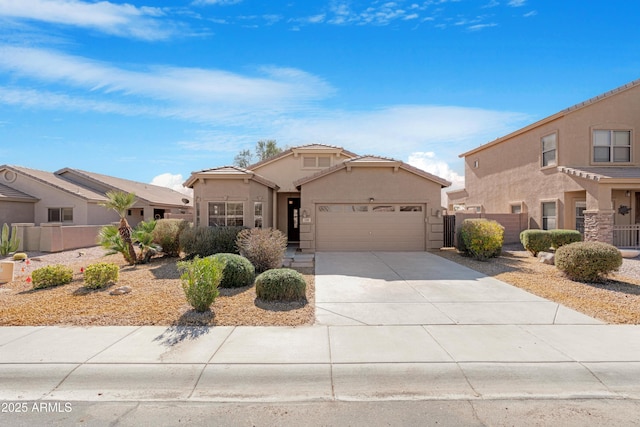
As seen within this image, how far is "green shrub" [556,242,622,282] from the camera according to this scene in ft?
29.9

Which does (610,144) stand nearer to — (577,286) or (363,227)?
(577,286)

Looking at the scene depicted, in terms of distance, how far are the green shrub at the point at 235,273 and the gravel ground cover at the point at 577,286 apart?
7.49 metres

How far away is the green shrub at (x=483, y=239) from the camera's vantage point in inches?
509

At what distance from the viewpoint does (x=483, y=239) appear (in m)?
12.9

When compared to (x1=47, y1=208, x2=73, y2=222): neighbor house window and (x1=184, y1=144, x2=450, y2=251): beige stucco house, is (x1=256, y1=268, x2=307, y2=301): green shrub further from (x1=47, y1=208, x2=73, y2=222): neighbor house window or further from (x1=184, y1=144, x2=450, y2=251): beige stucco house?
(x1=47, y1=208, x2=73, y2=222): neighbor house window

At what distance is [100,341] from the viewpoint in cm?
541

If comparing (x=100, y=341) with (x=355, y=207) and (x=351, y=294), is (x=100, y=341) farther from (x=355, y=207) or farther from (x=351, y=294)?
(x=355, y=207)

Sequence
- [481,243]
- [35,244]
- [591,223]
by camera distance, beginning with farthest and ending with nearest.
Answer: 1. [35,244]
2. [591,223]
3. [481,243]

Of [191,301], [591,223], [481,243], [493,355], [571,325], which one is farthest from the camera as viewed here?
[591,223]

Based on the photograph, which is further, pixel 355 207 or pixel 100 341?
pixel 355 207

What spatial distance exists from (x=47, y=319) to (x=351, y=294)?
21.0ft

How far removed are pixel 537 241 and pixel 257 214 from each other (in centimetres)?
1217

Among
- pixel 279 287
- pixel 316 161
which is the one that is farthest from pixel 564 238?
pixel 279 287

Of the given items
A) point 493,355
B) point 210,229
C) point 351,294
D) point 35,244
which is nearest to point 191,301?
point 351,294
